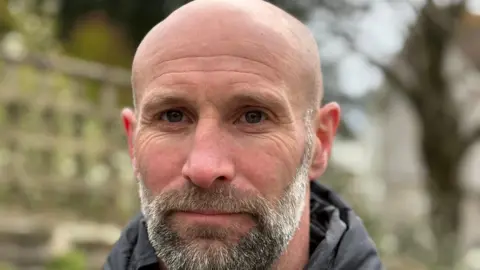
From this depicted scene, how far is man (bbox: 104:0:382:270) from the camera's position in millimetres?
1654

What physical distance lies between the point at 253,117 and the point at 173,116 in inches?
8.2

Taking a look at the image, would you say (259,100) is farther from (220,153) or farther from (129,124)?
(129,124)

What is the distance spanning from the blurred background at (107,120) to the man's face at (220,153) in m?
3.72

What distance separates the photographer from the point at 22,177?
21.9 ft

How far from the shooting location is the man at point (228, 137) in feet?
5.43

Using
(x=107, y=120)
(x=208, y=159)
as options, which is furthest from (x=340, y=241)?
(x=107, y=120)

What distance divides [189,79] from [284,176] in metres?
0.35

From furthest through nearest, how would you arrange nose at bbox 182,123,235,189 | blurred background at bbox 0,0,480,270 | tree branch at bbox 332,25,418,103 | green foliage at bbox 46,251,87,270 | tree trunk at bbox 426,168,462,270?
tree branch at bbox 332,25,418,103 < tree trunk at bbox 426,168,462,270 < blurred background at bbox 0,0,480,270 < green foliage at bbox 46,251,87,270 < nose at bbox 182,123,235,189

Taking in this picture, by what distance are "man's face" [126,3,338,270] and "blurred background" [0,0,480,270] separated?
372 centimetres

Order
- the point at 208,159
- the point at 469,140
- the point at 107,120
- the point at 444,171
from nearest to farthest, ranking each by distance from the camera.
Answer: the point at 208,159 < the point at 107,120 < the point at 444,171 < the point at 469,140

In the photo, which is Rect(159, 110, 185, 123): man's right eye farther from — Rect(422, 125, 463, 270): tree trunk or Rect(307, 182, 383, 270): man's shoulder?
Rect(422, 125, 463, 270): tree trunk

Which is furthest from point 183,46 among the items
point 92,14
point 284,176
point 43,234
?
point 92,14

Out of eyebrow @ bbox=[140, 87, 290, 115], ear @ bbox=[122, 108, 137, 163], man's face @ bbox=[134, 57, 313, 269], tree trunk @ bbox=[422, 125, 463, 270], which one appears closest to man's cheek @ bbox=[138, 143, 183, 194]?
man's face @ bbox=[134, 57, 313, 269]

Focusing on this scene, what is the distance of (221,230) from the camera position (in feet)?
5.42
